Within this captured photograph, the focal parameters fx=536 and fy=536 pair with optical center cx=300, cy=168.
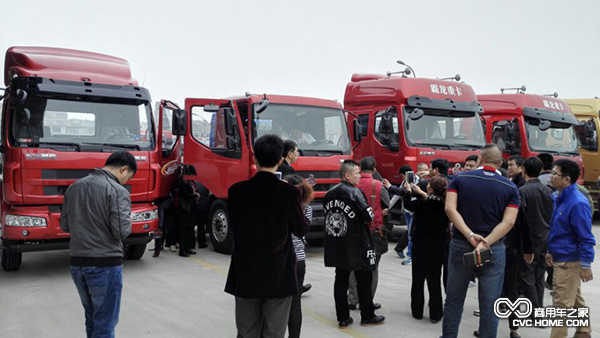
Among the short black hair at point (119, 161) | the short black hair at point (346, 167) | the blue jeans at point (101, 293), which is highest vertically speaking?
the short black hair at point (119, 161)

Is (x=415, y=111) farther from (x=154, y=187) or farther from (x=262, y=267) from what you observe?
(x=262, y=267)

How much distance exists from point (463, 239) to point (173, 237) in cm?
612

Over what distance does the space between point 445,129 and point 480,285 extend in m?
6.55

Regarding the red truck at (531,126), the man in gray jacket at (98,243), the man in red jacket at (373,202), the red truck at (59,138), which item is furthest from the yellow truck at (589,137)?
the man in gray jacket at (98,243)

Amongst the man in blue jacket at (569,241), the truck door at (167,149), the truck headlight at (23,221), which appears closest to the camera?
the man in blue jacket at (569,241)

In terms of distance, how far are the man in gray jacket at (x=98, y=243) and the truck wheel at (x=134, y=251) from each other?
4.46 metres

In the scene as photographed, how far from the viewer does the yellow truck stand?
42.0 feet

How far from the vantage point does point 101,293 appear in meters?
3.80

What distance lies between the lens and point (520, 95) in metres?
11.8

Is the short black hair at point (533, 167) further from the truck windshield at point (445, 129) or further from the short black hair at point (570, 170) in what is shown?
the truck windshield at point (445, 129)

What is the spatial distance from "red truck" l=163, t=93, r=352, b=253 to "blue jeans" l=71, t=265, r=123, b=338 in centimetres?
455

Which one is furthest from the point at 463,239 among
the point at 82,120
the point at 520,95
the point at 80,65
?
the point at 520,95

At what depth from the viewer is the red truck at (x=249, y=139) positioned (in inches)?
334

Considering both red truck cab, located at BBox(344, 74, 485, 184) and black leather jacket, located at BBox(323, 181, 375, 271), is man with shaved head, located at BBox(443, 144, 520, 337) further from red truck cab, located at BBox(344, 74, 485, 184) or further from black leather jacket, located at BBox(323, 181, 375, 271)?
red truck cab, located at BBox(344, 74, 485, 184)
